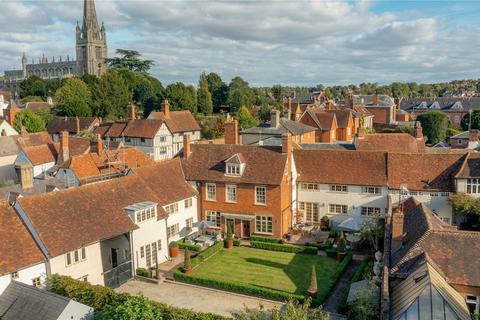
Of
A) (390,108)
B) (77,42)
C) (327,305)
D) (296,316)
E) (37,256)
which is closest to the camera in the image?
(296,316)

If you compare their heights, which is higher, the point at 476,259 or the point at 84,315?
the point at 476,259

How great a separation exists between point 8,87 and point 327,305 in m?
200

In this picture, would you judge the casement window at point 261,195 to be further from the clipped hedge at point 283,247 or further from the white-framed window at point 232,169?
the clipped hedge at point 283,247

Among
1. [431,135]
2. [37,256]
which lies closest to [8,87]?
[431,135]

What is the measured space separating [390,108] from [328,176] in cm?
6876

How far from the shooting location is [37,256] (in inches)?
956

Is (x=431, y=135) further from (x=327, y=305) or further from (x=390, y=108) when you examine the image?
(x=327, y=305)

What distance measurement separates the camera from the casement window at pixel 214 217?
132ft

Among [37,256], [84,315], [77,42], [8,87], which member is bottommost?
[84,315]

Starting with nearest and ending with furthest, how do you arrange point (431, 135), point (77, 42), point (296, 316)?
point (296, 316), point (431, 135), point (77, 42)

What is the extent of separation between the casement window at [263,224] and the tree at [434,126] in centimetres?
6054

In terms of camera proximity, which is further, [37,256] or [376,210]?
[376,210]

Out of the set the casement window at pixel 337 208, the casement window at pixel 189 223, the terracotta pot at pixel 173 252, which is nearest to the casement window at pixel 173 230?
the casement window at pixel 189 223

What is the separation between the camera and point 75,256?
26266mm
